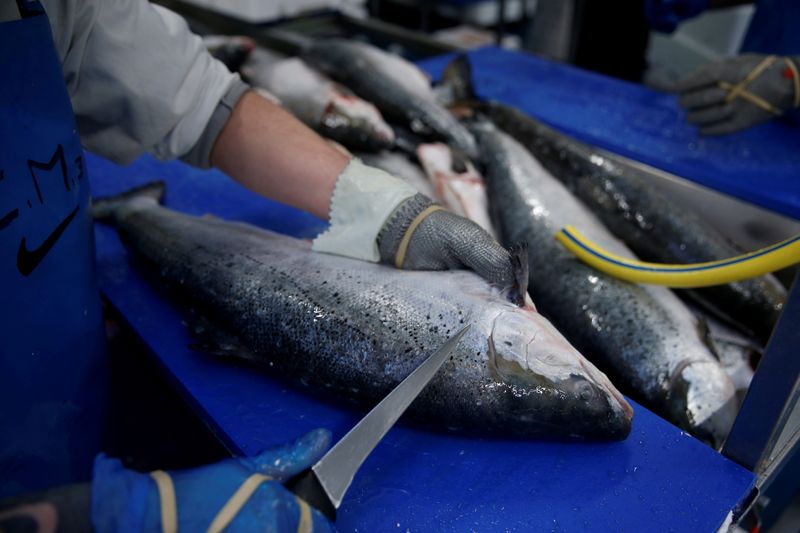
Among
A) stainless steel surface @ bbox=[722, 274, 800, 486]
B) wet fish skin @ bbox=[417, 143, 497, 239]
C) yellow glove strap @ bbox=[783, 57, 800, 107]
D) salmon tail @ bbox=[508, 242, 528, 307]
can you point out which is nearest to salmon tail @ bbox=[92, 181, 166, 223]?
wet fish skin @ bbox=[417, 143, 497, 239]

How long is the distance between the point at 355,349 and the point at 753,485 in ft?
3.34

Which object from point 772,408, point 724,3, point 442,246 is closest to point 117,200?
point 442,246

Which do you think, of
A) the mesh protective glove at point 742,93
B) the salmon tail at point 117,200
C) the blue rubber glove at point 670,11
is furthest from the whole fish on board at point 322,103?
the blue rubber glove at point 670,11

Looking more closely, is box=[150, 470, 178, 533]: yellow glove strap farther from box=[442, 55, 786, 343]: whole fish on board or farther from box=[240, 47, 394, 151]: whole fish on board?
box=[240, 47, 394, 151]: whole fish on board

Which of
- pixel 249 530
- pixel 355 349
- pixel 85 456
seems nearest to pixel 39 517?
pixel 249 530

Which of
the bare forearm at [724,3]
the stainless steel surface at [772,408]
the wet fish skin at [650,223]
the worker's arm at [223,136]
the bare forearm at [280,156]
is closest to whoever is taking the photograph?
the stainless steel surface at [772,408]

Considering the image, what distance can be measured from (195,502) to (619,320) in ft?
4.56

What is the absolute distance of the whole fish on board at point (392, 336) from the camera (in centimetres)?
142

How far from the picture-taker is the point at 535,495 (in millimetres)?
1372

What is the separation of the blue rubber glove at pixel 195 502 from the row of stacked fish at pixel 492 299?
540 millimetres

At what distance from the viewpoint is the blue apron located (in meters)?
1.21

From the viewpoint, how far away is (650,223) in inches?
88.7

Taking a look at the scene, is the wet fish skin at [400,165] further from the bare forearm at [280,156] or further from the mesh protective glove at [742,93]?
the mesh protective glove at [742,93]

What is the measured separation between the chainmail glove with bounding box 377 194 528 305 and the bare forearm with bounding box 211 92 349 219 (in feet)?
0.84
